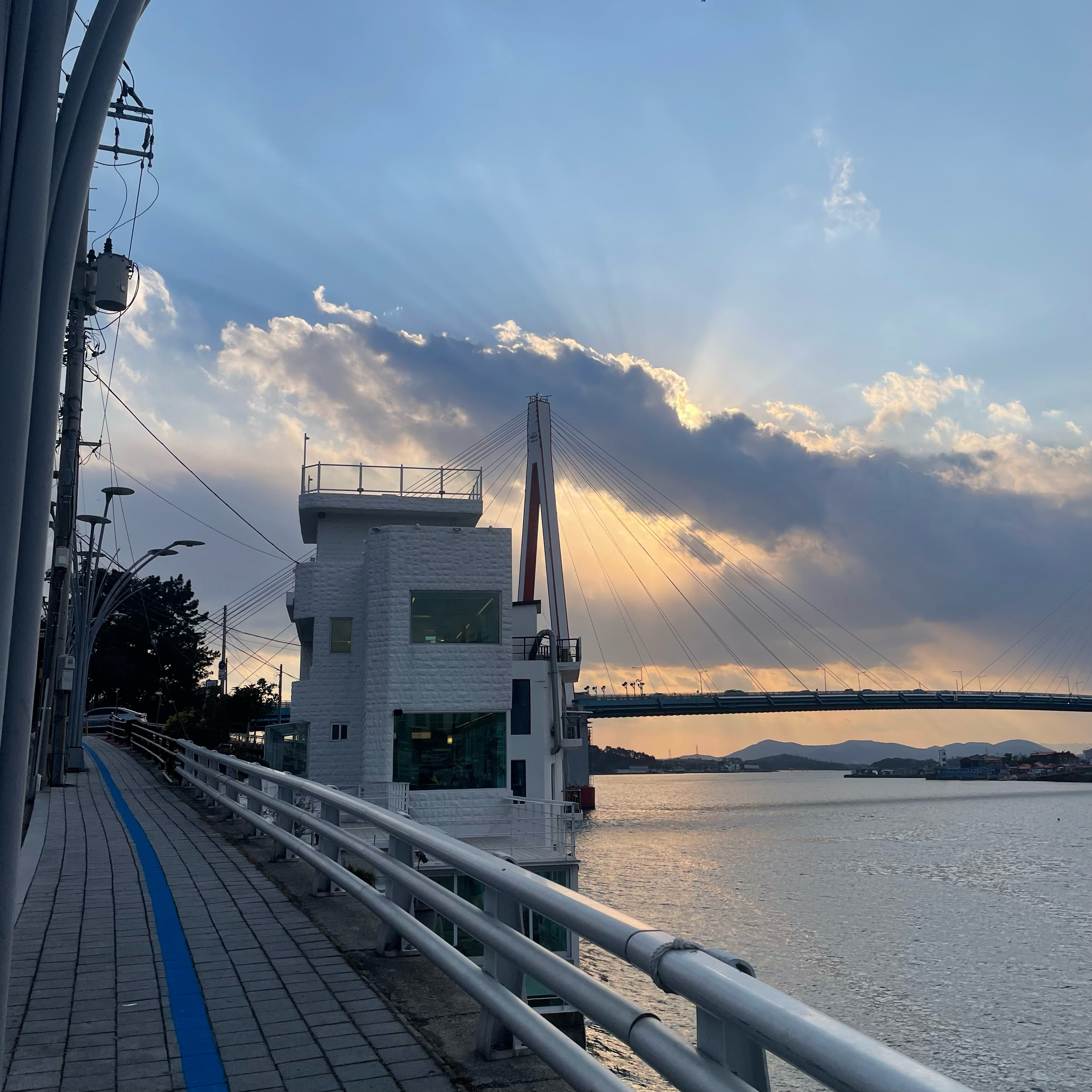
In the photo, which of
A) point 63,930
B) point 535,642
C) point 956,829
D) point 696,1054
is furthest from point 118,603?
point 956,829

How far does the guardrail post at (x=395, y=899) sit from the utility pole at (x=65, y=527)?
14.9 meters

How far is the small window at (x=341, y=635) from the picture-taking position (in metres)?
29.1

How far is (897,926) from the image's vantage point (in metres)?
31.4

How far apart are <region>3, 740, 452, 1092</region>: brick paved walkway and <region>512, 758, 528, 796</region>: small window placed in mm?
22646

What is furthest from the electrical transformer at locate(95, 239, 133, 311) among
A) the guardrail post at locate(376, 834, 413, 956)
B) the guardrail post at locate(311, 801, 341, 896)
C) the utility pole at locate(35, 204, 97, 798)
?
the guardrail post at locate(376, 834, 413, 956)

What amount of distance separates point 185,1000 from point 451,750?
20651mm

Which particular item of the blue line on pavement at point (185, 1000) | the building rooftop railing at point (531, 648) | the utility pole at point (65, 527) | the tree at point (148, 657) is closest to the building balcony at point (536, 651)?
the building rooftop railing at point (531, 648)

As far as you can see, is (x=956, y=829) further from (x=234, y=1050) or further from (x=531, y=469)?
(x=234, y=1050)

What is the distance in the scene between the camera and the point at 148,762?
2961cm

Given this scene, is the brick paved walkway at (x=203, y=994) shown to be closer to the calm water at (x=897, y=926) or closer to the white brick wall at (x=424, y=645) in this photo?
the calm water at (x=897, y=926)

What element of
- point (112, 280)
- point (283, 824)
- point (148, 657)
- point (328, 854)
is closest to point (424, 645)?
point (112, 280)

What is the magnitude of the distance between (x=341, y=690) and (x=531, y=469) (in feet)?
97.4

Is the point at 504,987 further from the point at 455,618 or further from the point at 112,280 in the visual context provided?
the point at 455,618

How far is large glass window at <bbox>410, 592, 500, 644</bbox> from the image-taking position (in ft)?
86.3
